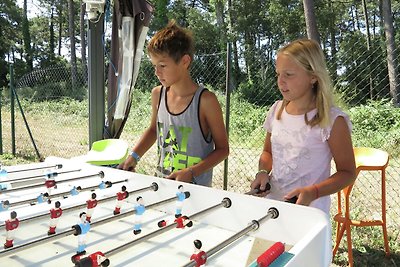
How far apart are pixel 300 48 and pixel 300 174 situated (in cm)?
53

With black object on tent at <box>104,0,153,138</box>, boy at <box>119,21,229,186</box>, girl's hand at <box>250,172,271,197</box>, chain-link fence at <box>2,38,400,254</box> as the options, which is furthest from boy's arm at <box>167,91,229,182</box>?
chain-link fence at <box>2,38,400,254</box>

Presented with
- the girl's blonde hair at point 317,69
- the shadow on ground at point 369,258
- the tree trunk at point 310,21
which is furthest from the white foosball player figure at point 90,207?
the tree trunk at point 310,21

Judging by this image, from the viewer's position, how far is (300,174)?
5.52 ft

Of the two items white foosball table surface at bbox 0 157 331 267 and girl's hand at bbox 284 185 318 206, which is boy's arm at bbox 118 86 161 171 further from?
girl's hand at bbox 284 185 318 206

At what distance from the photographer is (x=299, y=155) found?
1.67 metres

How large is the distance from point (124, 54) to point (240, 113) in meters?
4.27

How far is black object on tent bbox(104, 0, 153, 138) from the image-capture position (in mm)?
3473

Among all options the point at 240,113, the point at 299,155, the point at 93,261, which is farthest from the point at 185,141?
the point at 240,113

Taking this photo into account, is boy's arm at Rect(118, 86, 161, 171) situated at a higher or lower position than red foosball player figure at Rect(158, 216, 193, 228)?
higher

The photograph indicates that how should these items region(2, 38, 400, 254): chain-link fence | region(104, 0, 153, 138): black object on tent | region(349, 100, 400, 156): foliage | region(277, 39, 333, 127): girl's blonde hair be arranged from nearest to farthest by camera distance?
region(277, 39, 333, 127): girl's blonde hair
region(104, 0, 153, 138): black object on tent
region(2, 38, 400, 254): chain-link fence
region(349, 100, 400, 156): foliage

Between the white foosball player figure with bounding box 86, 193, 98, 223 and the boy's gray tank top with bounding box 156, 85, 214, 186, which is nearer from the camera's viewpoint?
the white foosball player figure with bounding box 86, 193, 98, 223

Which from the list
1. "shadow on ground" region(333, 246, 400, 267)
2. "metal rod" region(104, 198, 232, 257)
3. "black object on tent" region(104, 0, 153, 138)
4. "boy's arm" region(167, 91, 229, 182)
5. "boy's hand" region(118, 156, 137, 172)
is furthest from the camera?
"black object on tent" region(104, 0, 153, 138)

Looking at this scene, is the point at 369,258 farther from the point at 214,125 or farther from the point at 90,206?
the point at 90,206

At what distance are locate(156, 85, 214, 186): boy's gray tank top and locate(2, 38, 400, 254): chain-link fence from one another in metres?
2.08
